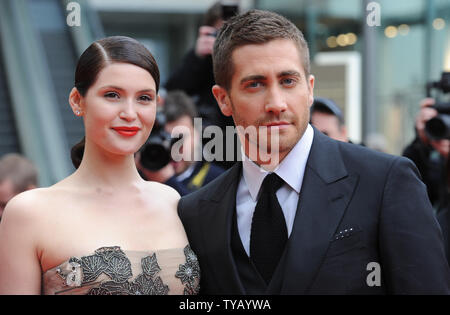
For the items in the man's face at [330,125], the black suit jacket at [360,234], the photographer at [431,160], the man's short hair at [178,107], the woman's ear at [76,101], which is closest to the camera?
the black suit jacket at [360,234]

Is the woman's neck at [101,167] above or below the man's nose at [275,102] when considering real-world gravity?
below

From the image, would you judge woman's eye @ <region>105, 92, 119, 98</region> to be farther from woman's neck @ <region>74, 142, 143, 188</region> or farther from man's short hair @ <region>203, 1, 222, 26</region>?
man's short hair @ <region>203, 1, 222, 26</region>

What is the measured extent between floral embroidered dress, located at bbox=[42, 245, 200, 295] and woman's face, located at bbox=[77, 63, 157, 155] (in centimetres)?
42

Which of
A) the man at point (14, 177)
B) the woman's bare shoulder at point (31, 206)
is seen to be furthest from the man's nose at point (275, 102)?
the man at point (14, 177)

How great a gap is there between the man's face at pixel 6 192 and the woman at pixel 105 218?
5.56ft

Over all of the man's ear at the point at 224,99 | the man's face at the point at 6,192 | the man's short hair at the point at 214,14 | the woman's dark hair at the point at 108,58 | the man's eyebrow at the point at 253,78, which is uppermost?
the man's short hair at the point at 214,14

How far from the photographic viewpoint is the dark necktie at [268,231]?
2174 mm

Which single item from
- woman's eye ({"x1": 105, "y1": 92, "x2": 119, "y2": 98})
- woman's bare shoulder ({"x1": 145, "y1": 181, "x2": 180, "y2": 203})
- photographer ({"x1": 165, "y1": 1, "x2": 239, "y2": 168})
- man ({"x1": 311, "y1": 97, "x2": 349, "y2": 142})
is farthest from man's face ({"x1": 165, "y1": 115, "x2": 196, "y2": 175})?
woman's eye ({"x1": 105, "y1": 92, "x2": 119, "y2": 98})

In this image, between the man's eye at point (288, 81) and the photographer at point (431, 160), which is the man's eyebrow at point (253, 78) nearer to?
the man's eye at point (288, 81)

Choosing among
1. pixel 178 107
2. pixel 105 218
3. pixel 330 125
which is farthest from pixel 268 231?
pixel 178 107

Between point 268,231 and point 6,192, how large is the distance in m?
2.44

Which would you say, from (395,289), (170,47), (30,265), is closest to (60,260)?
(30,265)

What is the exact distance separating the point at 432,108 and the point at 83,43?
790 centimetres
